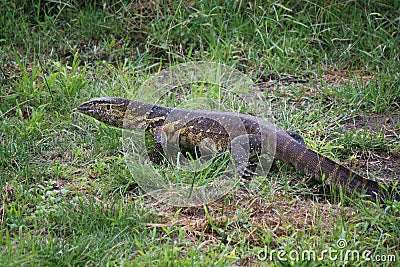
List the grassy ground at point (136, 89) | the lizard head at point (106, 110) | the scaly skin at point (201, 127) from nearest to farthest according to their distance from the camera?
the grassy ground at point (136, 89)
the scaly skin at point (201, 127)
the lizard head at point (106, 110)

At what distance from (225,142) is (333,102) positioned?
2.01 metres

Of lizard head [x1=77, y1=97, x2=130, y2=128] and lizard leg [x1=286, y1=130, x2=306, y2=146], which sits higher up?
lizard leg [x1=286, y1=130, x2=306, y2=146]

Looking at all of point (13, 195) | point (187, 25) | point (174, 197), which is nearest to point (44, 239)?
point (13, 195)

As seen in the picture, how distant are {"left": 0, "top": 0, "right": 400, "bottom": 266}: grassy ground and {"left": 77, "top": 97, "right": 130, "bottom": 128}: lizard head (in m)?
0.17

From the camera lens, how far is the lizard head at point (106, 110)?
22.7 feet

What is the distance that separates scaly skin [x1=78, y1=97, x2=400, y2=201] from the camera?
5.95 metres

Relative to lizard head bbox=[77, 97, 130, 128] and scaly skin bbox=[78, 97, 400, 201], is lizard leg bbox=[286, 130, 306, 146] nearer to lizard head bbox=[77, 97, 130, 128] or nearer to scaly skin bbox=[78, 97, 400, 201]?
scaly skin bbox=[78, 97, 400, 201]

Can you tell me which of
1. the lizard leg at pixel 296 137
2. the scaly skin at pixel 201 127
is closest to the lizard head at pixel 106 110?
the scaly skin at pixel 201 127

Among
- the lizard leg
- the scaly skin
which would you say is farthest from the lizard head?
the lizard leg

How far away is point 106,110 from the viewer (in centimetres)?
694

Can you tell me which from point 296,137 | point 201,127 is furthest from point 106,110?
point 296,137

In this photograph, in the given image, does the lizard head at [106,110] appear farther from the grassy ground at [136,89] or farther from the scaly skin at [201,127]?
the grassy ground at [136,89]

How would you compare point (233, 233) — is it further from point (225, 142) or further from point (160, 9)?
point (160, 9)

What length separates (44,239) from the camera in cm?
495
